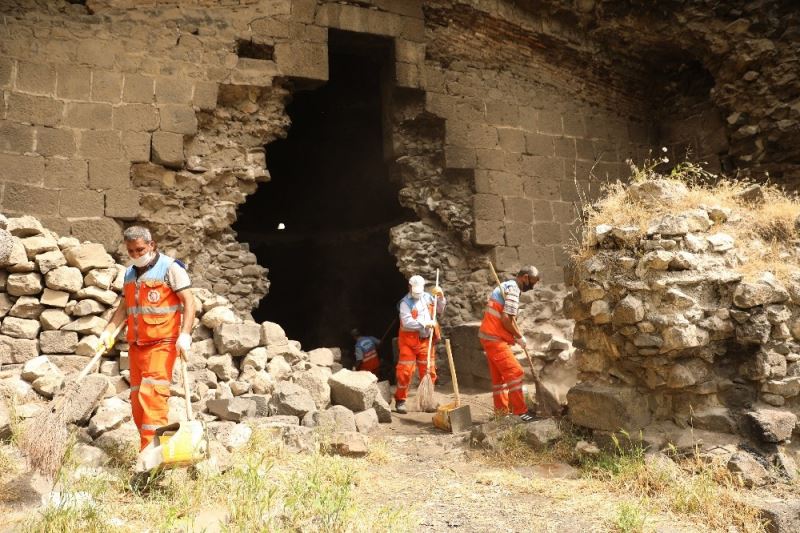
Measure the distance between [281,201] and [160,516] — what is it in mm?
10320

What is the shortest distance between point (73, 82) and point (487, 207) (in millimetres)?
5241

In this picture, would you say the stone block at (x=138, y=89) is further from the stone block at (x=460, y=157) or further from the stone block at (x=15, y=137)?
the stone block at (x=460, y=157)

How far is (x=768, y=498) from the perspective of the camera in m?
3.70

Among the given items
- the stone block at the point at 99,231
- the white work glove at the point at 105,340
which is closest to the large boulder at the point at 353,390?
the white work glove at the point at 105,340

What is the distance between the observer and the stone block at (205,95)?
702 cm

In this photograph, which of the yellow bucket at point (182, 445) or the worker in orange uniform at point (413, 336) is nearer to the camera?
the yellow bucket at point (182, 445)

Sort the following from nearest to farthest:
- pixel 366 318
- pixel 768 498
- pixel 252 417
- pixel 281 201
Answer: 1. pixel 768 498
2. pixel 252 417
3. pixel 366 318
4. pixel 281 201

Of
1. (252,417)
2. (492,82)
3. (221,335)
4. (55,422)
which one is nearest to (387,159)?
(492,82)

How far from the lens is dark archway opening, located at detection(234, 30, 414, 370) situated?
11992mm

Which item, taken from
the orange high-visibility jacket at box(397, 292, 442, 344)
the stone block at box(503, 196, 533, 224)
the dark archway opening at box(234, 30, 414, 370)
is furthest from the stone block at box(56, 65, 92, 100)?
the dark archway opening at box(234, 30, 414, 370)

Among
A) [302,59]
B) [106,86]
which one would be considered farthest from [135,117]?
[302,59]

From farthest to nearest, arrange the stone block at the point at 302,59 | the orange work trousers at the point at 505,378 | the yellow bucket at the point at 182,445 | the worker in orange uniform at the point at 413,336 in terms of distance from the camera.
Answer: the stone block at the point at 302,59 < the worker in orange uniform at the point at 413,336 < the orange work trousers at the point at 505,378 < the yellow bucket at the point at 182,445

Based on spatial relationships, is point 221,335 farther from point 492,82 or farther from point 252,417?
point 492,82

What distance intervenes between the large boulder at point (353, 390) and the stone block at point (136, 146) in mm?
3226
